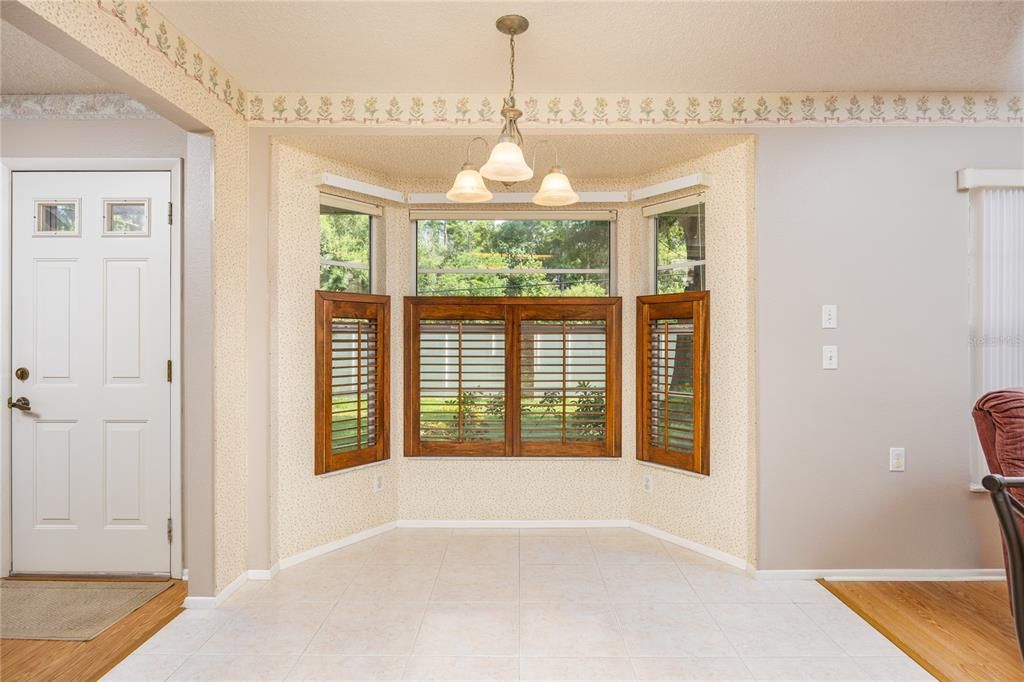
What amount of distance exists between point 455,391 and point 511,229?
1152mm

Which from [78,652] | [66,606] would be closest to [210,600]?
[78,652]

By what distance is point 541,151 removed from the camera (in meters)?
3.22

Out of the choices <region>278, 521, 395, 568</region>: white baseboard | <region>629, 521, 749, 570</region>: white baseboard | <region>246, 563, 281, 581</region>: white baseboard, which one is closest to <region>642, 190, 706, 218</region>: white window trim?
<region>629, 521, 749, 570</region>: white baseboard

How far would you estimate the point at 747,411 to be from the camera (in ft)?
10.0

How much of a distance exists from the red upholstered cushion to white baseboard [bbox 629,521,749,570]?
1.26m

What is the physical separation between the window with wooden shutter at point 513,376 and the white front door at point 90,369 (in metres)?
1.43

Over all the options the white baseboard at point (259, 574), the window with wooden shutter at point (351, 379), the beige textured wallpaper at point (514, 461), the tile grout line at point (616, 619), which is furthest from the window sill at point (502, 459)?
the white baseboard at point (259, 574)

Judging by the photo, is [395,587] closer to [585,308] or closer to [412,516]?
[412,516]

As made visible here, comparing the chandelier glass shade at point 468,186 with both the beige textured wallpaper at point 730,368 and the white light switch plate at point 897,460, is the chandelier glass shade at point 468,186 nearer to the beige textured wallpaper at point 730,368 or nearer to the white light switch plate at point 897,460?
the beige textured wallpaper at point 730,368

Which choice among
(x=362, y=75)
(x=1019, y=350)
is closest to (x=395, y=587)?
(x=362, y=75)

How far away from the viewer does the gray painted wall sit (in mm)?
2932

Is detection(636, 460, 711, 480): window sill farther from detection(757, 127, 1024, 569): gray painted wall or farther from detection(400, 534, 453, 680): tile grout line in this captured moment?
detection(400, 534, 453, 680): tile grout line

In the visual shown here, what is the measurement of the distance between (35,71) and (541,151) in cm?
248

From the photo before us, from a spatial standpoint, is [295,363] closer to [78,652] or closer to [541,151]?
[78,652]
